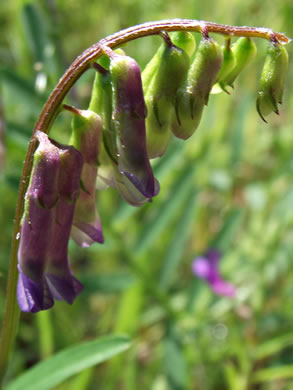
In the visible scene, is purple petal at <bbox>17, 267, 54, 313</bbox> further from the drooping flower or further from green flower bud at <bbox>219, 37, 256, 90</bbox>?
green flower bud at <bbox>219, 37, 256, 90</bbox>

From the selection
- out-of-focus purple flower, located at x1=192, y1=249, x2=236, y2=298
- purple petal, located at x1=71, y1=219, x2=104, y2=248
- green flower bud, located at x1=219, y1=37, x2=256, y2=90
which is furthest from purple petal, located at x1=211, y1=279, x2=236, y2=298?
green flower bud, located at x1=219, y1=37, x2=256, y2=90

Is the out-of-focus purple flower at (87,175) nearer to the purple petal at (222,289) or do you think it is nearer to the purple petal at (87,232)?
the purple petal at (87,232)

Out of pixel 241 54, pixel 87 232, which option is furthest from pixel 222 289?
pixel 241 54

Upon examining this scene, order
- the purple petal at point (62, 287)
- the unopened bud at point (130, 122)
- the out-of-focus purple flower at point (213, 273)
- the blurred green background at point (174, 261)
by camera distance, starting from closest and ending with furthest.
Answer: the unopened bud at point (130, 122)
the purple petal at point (62, 287)
the blurred green background at point (174, 261)
the out-of-focus purple flower at point (213, 273)

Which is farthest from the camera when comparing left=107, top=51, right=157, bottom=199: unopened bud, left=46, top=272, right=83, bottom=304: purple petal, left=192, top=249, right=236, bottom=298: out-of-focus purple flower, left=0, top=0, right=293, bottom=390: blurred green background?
left=192, top=249, right=236, bottom=298: out-of-focus purple flower

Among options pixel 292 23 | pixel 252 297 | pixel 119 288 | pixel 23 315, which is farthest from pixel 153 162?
pixel 292 23

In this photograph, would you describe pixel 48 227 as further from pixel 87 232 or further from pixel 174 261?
pixel 174 261

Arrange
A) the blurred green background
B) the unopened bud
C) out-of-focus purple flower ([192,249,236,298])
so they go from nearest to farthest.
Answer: the unopened bud, the blurred green background, out-of-focus purple flower ([192,249,236,298])

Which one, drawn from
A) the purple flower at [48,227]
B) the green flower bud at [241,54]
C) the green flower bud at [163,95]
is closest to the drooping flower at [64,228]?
the purple flower at [48,227]

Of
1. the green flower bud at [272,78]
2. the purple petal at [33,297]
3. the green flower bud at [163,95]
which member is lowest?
the purple petal at [33,297]
